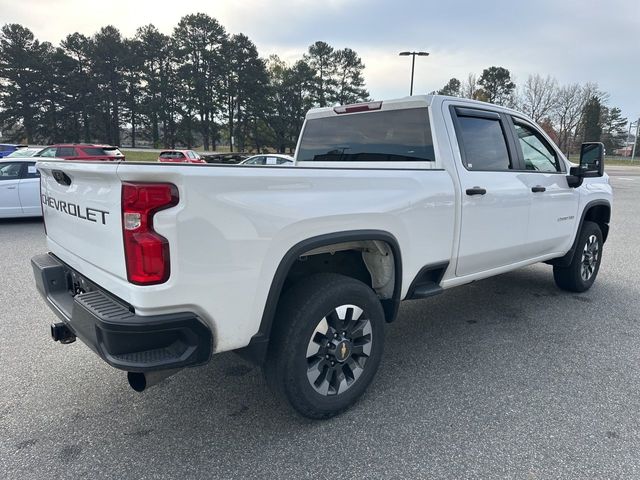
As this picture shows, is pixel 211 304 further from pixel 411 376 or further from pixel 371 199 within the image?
pixel 411 376

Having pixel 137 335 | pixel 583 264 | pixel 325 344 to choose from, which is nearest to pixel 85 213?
pixel 137 335

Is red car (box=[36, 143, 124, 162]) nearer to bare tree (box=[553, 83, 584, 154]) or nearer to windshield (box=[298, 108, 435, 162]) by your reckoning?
windshield (box=[298, 108, 435, 162])

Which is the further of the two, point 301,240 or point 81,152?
point 81,152

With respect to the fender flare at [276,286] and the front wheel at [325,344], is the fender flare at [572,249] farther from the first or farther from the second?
the fender flare at [276,286]

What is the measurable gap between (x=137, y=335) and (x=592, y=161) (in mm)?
4627

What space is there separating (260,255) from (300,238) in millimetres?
264

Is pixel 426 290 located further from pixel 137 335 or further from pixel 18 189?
pixel 18 189

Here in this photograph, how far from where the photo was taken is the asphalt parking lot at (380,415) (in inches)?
90.2

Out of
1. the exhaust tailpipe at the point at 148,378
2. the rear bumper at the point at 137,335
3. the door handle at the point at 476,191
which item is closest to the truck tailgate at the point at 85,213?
the rear bumper at the point at 137,335

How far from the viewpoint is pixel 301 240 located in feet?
7.69

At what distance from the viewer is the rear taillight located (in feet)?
6.23

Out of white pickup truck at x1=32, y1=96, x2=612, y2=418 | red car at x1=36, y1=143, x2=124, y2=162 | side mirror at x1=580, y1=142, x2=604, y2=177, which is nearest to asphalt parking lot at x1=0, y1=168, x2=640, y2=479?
white pickup truck at x1=32, y1=96, x2=612, y2=418

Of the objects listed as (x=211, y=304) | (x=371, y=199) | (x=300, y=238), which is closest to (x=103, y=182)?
(x=211, y=304)

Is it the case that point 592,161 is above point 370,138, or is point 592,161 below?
below
